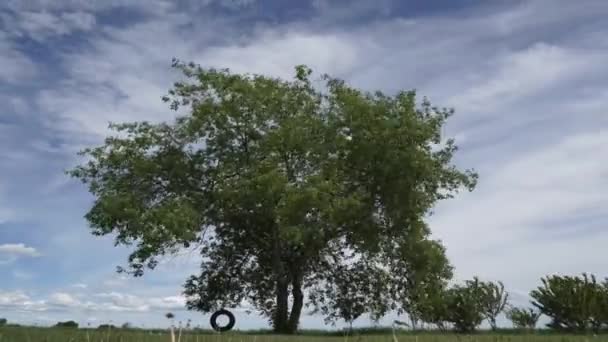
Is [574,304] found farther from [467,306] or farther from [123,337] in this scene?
[123,337]

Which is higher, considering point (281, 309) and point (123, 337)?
point (281, 309)

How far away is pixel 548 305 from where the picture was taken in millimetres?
30938

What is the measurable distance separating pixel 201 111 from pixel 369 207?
34.7 feet

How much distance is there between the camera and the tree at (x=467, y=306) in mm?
32666

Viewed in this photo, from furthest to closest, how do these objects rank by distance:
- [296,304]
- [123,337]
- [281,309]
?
[296,304] < [281,309] < [123,337]

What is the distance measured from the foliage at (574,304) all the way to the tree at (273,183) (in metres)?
7.61

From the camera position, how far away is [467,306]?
33.2 meters

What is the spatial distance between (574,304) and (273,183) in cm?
1473

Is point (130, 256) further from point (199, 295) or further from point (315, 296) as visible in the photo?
point (315, 296)

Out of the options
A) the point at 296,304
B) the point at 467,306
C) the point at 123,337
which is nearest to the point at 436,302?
the point at 467,306

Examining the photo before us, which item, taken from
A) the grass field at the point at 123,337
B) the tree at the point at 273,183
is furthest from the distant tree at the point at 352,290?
the grass field at the point at 123,337

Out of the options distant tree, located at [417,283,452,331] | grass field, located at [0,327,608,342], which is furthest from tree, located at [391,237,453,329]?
grass field, located at [0,327,608,342]

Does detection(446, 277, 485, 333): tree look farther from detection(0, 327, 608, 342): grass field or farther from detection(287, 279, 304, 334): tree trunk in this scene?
detection(0, 327, 608, 342): grass field

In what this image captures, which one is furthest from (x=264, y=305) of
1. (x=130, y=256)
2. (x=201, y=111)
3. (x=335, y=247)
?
(x=201, y=111)
